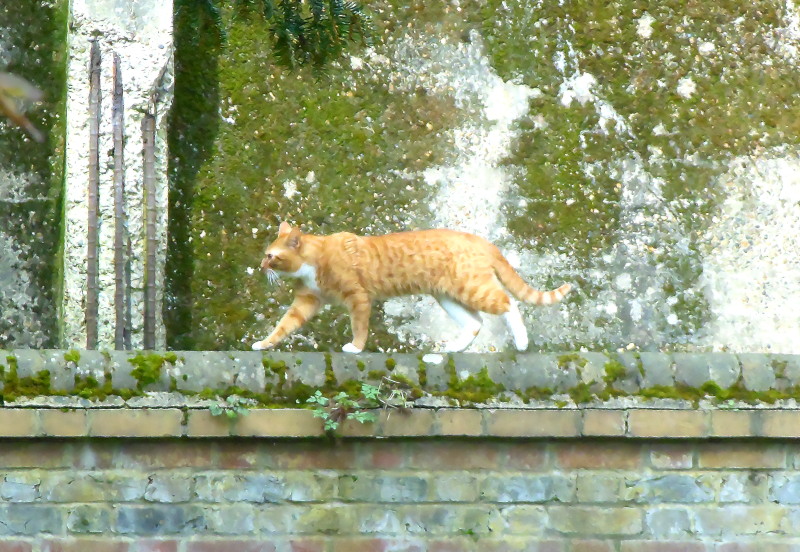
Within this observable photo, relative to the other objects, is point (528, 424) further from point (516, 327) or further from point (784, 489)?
point (784, 489)

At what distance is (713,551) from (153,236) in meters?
3.07

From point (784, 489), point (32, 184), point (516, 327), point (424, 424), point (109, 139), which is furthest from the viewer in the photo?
point (32, 184)

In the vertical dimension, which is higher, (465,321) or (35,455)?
(465,321)

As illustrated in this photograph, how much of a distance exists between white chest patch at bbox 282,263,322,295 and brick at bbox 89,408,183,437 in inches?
36.1

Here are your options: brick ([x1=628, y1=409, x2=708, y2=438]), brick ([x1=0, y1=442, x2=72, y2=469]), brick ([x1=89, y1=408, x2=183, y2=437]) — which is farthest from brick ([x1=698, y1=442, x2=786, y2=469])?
brick ([x1=0, y1=442, x2=72, y2=469])

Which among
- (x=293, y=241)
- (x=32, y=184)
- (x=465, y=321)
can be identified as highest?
(x=32, y=184)

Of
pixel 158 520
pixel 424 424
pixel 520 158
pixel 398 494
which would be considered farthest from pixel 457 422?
pixel 520 158

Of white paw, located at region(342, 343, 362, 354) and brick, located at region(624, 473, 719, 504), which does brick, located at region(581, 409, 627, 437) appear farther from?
white paw, located at region(342, 343, 362, 354)

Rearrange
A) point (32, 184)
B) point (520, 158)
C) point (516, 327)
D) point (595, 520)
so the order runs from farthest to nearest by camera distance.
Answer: point (520, 158) < point (32, 184) < point (516, 327) < point (595, 520)

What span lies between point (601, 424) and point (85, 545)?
1978 millimetres

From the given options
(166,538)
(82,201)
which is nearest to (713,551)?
(166,538)

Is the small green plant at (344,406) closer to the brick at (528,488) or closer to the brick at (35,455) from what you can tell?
the brick at (528,488)

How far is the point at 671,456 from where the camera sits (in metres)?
4.56

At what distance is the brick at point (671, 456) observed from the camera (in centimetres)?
455
